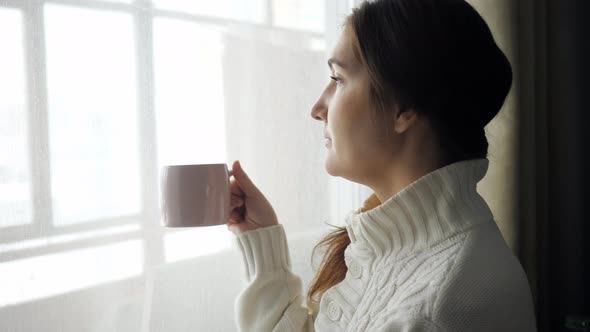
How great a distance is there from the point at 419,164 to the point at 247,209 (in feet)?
1.22

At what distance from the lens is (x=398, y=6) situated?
0.83m

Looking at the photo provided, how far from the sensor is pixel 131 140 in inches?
35.6

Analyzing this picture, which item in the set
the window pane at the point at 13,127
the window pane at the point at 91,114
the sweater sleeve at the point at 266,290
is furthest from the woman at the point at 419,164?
the window pane at the point at 13,127

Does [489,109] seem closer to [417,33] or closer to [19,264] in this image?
[417,33]

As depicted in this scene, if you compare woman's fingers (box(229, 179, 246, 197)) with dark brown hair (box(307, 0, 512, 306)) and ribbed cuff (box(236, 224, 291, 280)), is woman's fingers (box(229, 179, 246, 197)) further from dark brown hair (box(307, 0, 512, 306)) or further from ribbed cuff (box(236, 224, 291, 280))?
dark brown hair (box(307, 0, 512, 306))

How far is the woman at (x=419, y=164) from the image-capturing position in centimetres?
71

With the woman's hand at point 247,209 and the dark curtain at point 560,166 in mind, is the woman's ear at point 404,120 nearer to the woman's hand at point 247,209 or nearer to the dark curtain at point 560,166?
the woman's hand at point 247,209

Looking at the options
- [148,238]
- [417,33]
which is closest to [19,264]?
[148,238]

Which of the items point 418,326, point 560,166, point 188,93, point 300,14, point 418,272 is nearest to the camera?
point 418,326

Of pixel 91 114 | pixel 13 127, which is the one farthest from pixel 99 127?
pixel 13 127

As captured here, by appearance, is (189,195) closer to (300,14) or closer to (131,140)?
(131,140)

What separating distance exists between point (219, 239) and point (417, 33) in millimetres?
574

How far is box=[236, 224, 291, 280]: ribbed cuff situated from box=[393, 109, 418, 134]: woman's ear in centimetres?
35

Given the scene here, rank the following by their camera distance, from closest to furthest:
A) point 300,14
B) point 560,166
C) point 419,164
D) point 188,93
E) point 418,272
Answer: point 418,272, point 419,164, point 188,93, point 300,14, point 560,166
